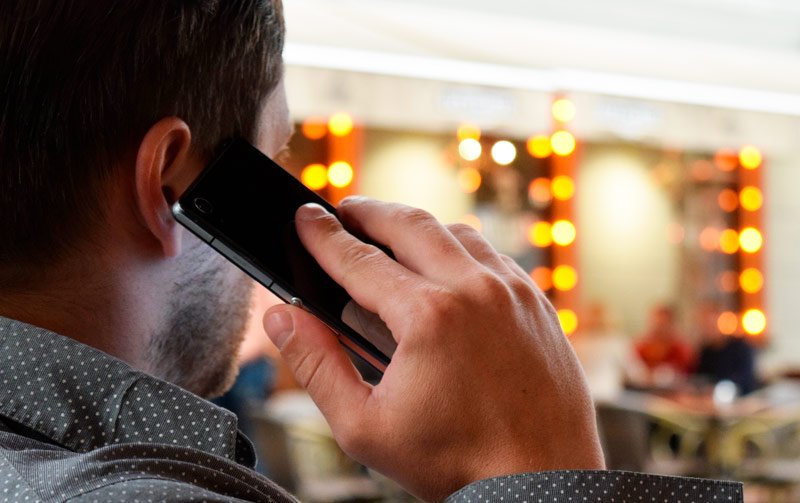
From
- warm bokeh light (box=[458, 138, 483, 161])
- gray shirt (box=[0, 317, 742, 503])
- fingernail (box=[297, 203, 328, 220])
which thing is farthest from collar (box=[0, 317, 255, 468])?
warm bokeh light (box=[458, 138, 483, 161])

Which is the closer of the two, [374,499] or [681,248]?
[374,499]

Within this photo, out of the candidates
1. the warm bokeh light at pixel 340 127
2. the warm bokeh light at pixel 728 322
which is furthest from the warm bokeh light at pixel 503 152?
the warm bokeh light at pixel 728 322

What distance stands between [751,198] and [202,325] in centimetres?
943

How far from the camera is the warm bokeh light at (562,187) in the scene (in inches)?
347

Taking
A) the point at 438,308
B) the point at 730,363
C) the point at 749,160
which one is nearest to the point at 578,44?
the point at 730,363

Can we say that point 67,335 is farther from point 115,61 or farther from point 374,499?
point 374,499

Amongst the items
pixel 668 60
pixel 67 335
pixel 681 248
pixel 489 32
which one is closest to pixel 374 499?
pixel 489 32

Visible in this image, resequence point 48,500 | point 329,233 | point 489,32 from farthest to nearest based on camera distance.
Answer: point 489,32
point 329,233
point 48,500

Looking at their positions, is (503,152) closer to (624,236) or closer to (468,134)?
(468,134)

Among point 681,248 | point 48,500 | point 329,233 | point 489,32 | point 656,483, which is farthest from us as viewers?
point 681,248

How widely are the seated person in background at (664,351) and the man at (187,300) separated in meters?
7.17

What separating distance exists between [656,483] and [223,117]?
0.46 m

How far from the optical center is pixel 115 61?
0.79 meters

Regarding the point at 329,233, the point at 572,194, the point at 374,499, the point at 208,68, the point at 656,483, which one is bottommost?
the point at 374,499
